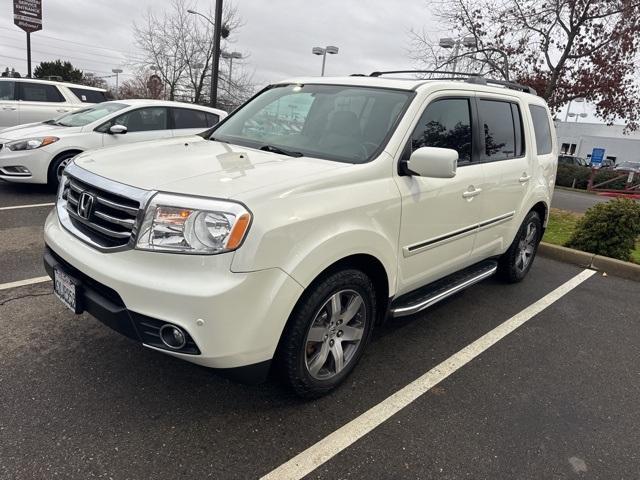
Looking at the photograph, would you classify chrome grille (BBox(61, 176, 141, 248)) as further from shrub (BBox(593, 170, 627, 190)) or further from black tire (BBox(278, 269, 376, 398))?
shrub (BBox(593, 170, 627, 190))

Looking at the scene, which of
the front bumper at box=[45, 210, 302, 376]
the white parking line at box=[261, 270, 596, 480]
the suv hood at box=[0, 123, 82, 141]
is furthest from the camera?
the suv hood at box=[0, 123, 82, 141]

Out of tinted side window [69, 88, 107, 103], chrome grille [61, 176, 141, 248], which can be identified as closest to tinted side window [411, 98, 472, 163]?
chrome grille [61, 176, 141, 248]

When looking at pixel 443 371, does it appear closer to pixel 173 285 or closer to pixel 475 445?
pixel 475 445

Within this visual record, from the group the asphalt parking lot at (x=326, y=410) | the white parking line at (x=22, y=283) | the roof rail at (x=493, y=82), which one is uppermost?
the roof rail at (x=493, y=82)


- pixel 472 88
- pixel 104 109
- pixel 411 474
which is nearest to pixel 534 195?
pixel 472 88

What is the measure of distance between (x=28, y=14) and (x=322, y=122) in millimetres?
20390

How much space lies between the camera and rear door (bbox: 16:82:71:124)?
10.0 m

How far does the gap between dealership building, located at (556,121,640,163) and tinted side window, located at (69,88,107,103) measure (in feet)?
152

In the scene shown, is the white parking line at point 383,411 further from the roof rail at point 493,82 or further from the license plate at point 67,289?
the roof rail at point 493,82

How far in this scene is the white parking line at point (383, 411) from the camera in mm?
2346

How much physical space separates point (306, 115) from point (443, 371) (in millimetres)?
2010

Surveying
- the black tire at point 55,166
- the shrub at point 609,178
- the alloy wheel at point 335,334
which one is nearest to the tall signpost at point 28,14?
the black tire at point 55,166

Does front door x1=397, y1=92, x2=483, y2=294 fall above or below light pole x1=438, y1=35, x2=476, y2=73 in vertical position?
below

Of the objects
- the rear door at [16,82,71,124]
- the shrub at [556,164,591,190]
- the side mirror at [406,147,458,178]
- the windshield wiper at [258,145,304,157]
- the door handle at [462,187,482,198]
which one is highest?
the side mirror at [406,147,458,178]
